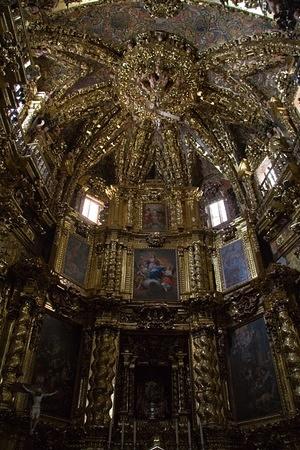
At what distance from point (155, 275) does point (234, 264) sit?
3416 mm

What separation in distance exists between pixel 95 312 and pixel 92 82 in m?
10.5

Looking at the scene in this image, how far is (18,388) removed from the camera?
35.2ft

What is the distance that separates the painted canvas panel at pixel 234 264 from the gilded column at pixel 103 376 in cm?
522

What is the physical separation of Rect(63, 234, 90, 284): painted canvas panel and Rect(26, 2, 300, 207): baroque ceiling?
211 cm

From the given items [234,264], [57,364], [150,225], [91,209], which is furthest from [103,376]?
[91,209]

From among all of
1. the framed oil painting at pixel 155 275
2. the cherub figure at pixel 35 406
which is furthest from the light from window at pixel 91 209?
the cherub figure at pixel 35 406

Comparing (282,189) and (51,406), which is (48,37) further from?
(51,406)

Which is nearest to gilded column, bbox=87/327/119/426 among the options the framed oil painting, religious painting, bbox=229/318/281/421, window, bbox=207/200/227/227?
the framed oil painting

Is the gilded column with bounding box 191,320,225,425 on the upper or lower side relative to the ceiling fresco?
lower

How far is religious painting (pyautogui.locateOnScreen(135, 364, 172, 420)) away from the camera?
45.4 ft

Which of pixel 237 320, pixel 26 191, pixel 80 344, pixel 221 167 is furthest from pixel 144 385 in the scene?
pixel 221 167

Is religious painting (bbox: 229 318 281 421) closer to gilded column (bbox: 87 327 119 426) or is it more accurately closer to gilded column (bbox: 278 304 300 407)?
gilded column (bbox: 278 304 300 407)

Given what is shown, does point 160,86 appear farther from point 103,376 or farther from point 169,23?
point 103,376

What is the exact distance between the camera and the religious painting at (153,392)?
13.8 metres
